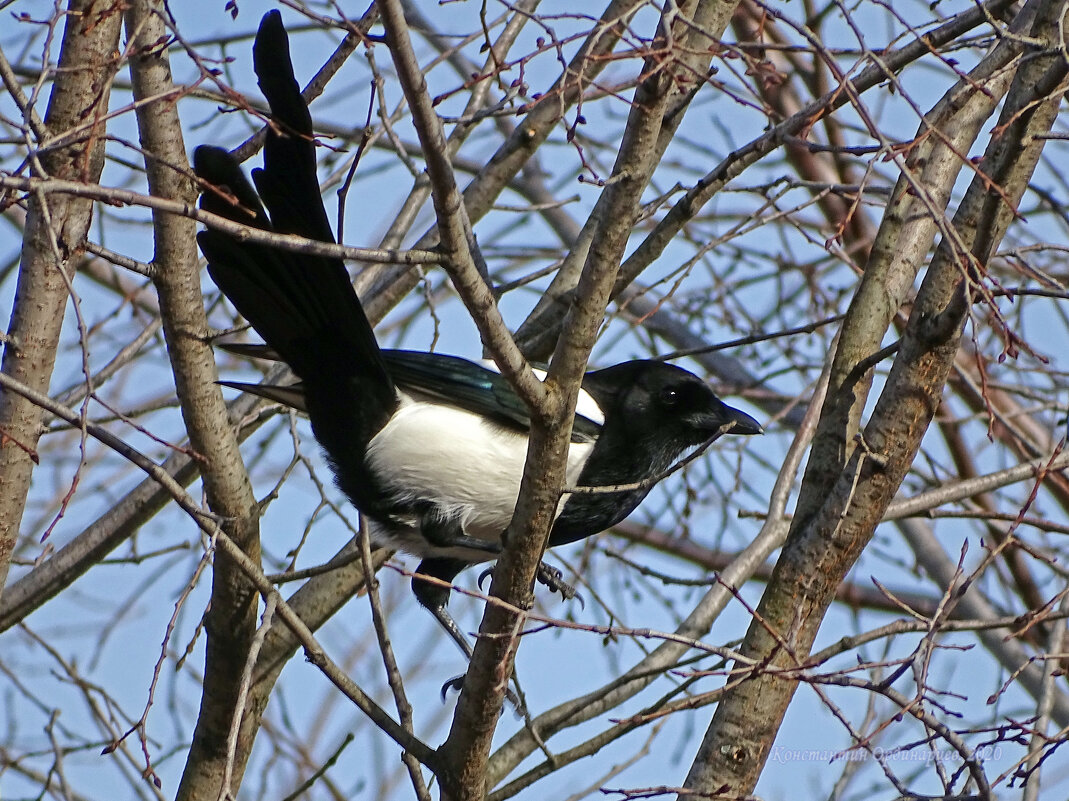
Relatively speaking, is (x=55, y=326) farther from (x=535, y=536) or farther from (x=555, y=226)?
(x=555, y=226)

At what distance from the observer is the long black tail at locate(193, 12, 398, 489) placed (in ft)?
8.61

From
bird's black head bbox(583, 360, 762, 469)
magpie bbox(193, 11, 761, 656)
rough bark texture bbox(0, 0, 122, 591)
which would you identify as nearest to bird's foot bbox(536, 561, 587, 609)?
magpie bbox(193, 11, 761, 656)

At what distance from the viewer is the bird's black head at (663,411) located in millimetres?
3734

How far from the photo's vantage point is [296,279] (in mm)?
3123

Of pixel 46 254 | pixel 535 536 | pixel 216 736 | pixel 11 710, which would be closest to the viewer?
pixel 535 536

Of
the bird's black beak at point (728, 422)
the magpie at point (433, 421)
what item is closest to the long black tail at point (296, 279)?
the magpie at point (433, 421)

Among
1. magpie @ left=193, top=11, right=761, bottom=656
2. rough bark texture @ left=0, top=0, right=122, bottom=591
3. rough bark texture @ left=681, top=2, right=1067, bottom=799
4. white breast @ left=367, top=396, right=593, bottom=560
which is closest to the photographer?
rough bark texture @ left=681, top=2, right=1067, bottom=799

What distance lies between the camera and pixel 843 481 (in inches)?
104


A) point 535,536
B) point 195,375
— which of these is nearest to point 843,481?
point 535,536

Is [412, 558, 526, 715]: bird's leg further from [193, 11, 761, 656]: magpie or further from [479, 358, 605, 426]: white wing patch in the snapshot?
[479, 358, 605, 426]: white wing patch

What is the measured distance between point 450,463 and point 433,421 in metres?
0.13

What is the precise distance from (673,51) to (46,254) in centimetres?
136

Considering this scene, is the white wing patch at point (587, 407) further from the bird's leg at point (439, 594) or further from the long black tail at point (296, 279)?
the bird's leg at point (439, 594)

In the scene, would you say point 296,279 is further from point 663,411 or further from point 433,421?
point 663,411
